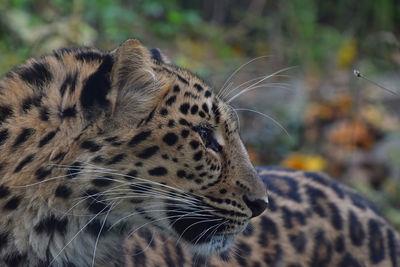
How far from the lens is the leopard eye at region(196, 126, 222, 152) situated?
14.3 feet

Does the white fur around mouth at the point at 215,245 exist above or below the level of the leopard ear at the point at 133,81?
below

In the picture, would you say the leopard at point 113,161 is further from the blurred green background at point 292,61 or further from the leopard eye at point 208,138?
the blurred green background at point 292,61

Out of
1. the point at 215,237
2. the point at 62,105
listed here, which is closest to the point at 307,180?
the point at 215,237

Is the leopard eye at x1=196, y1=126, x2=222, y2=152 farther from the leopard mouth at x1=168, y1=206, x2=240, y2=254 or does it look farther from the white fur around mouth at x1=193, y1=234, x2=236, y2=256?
the white fur around mouth at x1=193, y1=234, x2=236, y2=256

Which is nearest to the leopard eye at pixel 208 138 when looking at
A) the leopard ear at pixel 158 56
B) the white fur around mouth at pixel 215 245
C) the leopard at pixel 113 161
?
the leopard at pixel 113 161

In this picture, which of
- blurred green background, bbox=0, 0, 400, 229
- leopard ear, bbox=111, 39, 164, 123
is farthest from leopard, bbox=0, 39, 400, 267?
blurred green background, bbox=0, 0, 400, 229

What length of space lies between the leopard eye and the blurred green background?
164 inches

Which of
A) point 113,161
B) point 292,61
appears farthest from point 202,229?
point 292,61

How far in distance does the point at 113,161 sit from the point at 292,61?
30.7 feet

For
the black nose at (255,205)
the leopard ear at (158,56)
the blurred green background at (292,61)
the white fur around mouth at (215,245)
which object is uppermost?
the blurred green background at (292,61)

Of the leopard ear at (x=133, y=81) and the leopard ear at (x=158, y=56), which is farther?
the leopard ear at (x=158, y=56)

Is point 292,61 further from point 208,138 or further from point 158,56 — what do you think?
point 208,138

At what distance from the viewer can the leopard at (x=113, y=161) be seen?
4070mm

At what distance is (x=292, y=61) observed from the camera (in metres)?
13.2
